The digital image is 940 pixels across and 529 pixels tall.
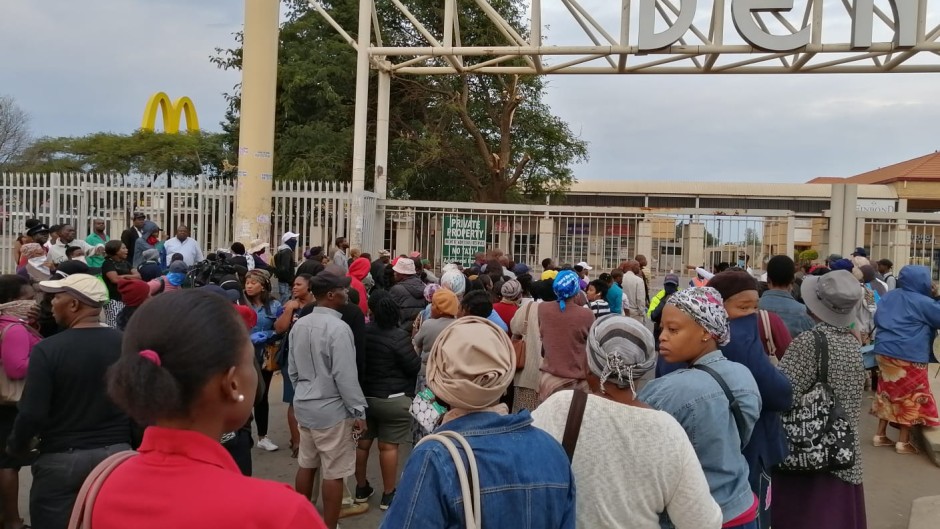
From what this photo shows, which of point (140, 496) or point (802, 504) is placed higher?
point (140, 496)

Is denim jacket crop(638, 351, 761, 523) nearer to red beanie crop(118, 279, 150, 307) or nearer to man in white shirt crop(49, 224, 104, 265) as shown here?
red beanie crop(118, 279, 150, 307)

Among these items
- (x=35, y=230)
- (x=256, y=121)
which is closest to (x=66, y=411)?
(x=35, y=230)

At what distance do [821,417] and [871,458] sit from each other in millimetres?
4170

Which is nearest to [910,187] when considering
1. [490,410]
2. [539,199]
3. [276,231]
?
[539,199]

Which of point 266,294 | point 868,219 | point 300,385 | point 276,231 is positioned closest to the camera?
point 300,385

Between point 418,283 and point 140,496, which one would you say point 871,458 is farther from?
point 140,496

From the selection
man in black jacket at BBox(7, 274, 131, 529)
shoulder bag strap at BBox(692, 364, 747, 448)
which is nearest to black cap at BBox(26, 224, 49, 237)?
man in black jacket at BBox(7, 274, 131, 529)

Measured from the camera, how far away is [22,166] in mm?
43188

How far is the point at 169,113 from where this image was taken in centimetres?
5309

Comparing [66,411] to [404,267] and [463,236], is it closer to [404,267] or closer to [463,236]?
[404,267]

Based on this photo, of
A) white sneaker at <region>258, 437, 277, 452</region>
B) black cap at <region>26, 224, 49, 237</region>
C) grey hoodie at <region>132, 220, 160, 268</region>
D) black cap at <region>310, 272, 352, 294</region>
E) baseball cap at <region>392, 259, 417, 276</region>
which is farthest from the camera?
grey hoodie at <region>132, 220, 160, 268</region>

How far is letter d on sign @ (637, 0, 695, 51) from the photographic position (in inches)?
458

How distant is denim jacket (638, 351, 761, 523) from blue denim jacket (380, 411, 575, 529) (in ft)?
2.83

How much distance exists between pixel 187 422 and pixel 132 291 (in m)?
3.97
